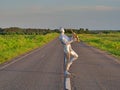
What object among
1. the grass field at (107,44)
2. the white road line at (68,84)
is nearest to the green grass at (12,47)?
the grass field at (107,44)

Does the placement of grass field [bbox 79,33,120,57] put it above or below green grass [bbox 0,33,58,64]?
below

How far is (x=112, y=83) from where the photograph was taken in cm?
1226

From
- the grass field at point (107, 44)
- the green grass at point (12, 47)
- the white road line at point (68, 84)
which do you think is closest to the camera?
the white road line at point (68, 84)

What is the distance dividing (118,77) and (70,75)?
186 centimetres

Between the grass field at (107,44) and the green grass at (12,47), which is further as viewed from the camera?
the grass field at (107,44)

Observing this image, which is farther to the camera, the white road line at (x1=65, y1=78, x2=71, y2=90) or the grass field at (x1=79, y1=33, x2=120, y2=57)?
the grass field at (x1=79, y1=33, x2=120, y2=57)

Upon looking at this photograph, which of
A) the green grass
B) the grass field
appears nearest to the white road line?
the green grass

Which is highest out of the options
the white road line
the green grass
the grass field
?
the white road line

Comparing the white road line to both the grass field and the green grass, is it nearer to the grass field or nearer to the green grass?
the green grass

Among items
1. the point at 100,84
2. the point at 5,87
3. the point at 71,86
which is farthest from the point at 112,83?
the point at 5,87

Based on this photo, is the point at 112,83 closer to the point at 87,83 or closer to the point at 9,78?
the point at 87,83

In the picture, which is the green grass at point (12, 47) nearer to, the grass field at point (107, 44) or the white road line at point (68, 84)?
the grass field at point (107, 44)

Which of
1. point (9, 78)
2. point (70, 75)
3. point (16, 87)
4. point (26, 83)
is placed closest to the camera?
point (16, 87)

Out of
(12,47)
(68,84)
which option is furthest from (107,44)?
(68,84)
